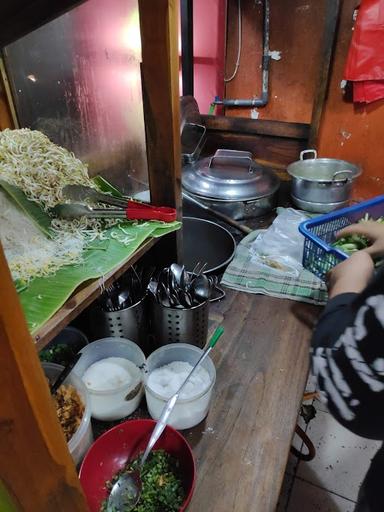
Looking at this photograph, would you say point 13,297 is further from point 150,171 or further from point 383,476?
point 383,476

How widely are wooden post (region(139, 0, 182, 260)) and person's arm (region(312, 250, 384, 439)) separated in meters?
0.56

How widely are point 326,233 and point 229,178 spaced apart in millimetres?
584

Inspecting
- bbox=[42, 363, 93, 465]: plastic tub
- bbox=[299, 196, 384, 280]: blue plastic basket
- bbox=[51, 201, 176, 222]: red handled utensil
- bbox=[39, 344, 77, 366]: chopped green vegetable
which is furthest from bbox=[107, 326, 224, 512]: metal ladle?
bbox=[299, 196, 384, 280]: blue plastic basket

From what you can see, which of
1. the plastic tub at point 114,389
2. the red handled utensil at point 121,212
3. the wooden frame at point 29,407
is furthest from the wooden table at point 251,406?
the red handled utensil at point 121,212

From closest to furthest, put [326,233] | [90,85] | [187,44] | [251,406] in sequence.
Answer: [251,406] < [90,85] < [326,233] < [187,44]

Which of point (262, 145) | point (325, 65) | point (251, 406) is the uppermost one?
point (325, 65)

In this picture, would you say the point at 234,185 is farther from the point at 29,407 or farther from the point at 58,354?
the point at 29,407

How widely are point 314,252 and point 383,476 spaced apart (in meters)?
0.86

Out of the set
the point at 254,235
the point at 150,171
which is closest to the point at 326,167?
the point at 254,235

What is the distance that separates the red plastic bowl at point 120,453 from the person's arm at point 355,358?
0.38 metres

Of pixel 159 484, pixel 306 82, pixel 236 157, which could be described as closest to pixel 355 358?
pixel 159 484

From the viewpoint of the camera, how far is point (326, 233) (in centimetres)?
162

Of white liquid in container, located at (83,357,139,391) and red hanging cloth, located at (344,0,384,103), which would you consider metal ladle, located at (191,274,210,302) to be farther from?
red hanging cloth, located at (344,0,384,103)

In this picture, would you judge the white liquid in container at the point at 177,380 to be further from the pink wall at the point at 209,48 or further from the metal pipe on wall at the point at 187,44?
the pink wall at the point at 209,48
